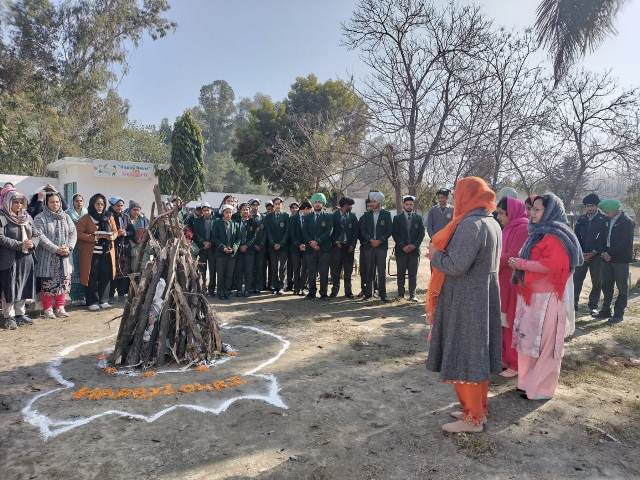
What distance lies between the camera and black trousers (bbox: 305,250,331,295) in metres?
8.61

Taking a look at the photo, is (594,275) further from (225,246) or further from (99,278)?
(99,278)

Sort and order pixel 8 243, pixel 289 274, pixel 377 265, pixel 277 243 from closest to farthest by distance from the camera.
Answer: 1. pixel 8 243
2. pixel 377 265
3. pixel 277 243
4. pixel 289 274

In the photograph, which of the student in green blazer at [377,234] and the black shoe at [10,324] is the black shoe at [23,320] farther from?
the student in green blazer at [377,234]

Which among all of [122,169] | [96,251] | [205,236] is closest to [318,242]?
[205,236]

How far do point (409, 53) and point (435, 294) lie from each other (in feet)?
24.1

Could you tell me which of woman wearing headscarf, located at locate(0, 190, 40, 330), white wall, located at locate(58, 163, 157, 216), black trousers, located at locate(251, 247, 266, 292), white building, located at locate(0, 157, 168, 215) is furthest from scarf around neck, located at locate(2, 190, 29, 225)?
white wall, located at locate(58, 163, 157, 216)

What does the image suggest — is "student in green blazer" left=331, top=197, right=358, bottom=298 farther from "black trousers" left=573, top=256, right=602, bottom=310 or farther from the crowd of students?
"black trousers" left=573, top=256, right=602, bottom=310

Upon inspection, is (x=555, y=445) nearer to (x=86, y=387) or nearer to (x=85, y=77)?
(x=86, y=387)

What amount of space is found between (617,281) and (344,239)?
4.58 meters

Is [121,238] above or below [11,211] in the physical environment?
below

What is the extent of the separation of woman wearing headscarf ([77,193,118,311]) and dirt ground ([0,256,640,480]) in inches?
67.5

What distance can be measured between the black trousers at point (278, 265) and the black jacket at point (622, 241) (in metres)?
5.64

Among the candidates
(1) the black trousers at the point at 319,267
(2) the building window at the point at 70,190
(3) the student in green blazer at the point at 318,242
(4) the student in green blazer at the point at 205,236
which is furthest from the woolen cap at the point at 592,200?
(2) the building window at the point at 70,190

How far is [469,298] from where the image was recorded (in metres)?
3.28
